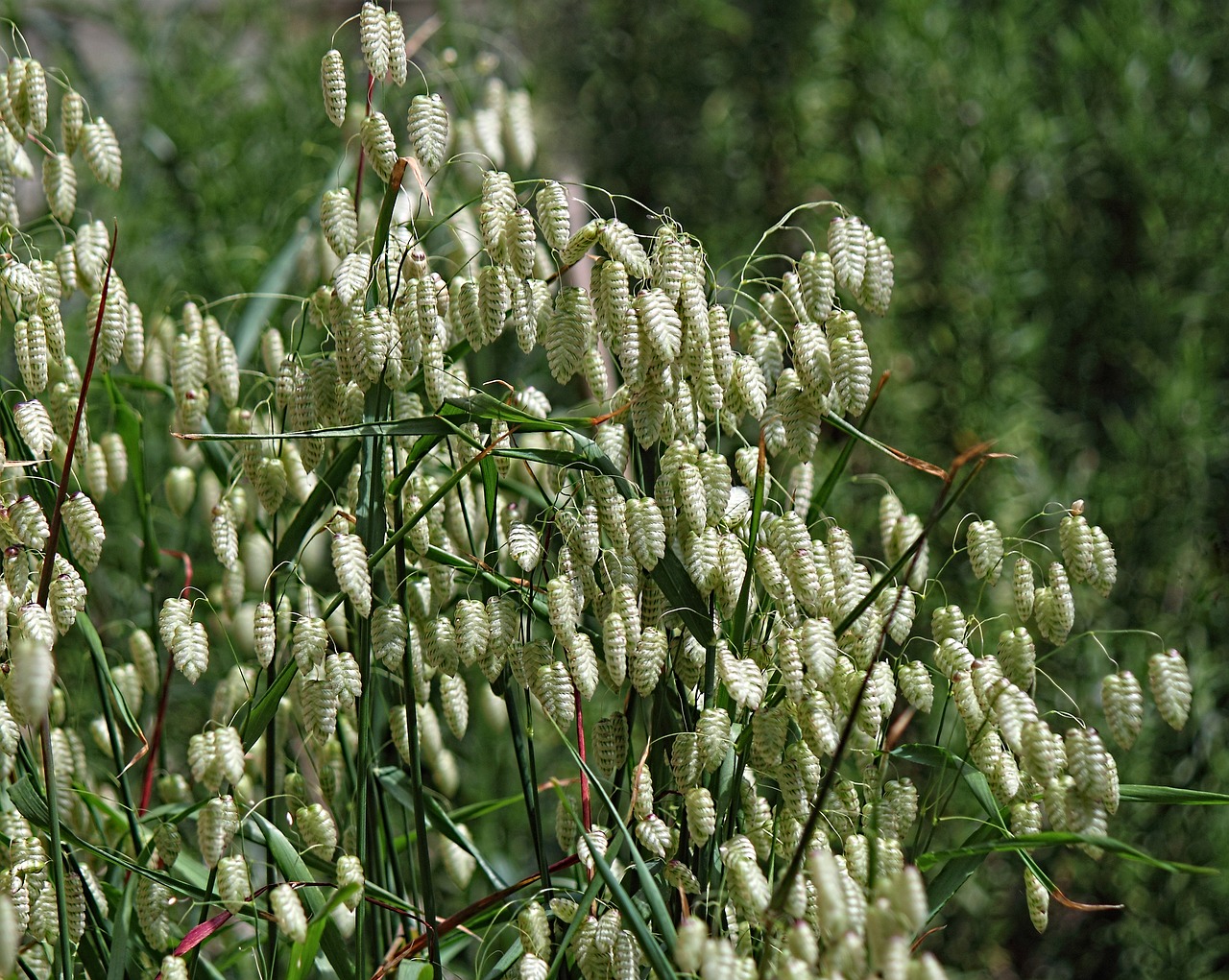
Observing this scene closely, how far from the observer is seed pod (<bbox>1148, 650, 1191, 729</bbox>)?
0.66 m

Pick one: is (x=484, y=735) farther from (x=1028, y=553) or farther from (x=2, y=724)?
(x=2, y=724)

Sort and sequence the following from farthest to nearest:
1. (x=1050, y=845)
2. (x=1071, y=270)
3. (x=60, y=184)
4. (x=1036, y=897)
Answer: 1. (x=1071, y=270)
2. (x=60, y=184)
3. (x=1036, y=897)
4. (x=1050, y=845)

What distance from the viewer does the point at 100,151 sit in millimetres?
845

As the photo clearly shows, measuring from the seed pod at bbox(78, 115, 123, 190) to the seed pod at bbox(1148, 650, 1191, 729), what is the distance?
719mm

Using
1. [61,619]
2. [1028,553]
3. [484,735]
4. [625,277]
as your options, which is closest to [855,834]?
[625,277]

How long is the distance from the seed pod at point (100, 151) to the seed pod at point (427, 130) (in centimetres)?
28

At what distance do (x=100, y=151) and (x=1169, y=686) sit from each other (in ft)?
2.45

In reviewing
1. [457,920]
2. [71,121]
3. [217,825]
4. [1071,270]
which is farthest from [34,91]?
[1071,270]

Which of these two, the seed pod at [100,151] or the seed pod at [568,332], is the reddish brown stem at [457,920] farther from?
the seed pod at [100,151]

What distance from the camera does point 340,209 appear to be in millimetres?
737

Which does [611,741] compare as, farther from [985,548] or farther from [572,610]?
[985,548]

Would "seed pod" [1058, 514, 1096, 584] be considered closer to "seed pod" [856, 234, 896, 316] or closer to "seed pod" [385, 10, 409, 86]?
"seed pod" [856, 234, 896, 316]

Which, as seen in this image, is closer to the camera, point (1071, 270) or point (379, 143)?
point (379, 143)

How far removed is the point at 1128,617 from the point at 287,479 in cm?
131
